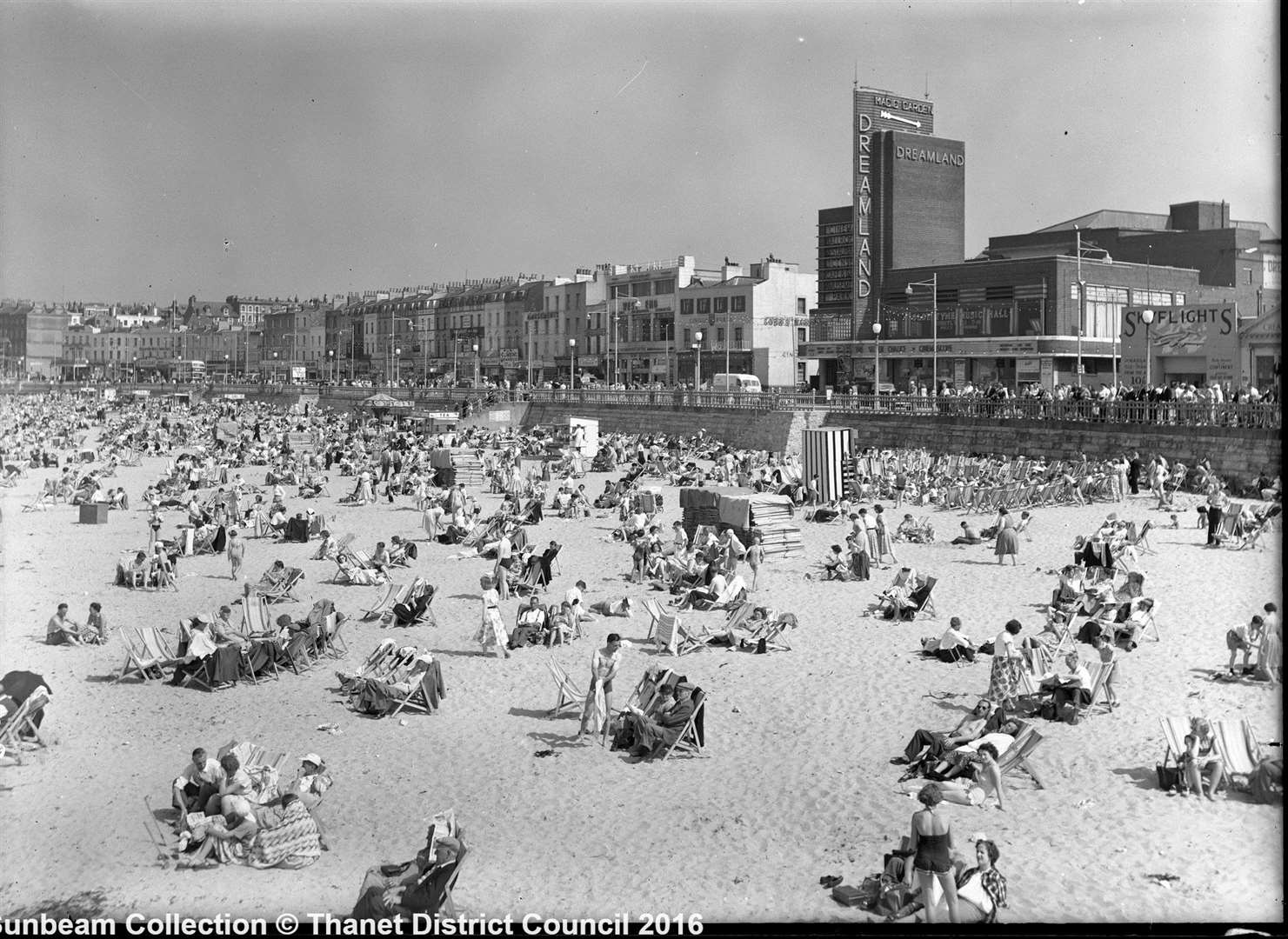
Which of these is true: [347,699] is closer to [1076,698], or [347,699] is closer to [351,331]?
[1076,698]

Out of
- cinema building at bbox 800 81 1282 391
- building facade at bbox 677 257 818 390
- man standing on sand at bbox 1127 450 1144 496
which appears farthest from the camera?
building facade at bbox 677 257 818 390

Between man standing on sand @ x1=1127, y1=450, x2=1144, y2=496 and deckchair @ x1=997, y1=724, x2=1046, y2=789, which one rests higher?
man standing on sand @ x1=1127, y1=450, x2=1144, y2=496

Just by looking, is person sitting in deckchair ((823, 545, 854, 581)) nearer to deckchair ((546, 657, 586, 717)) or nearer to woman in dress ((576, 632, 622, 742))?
deckchair ((546, 657, 586, 717))

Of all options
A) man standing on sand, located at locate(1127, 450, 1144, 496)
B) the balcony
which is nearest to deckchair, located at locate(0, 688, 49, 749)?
man standing on sand, located at locate(1127, 450, 1144, 496)

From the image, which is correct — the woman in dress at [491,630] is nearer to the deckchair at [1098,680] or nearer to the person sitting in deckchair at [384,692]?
the person sitting in deckchair at [384,692]

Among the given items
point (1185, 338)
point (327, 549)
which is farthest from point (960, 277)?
point (327, 549)

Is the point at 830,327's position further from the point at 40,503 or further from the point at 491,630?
the point at 491,630

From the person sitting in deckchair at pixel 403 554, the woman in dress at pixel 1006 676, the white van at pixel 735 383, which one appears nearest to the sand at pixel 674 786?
the woman in dress at pixel 1006 676
